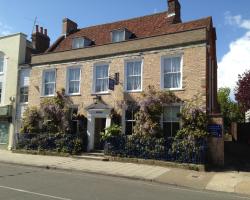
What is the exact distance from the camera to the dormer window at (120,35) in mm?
21453

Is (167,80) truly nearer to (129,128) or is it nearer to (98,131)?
(129,128)

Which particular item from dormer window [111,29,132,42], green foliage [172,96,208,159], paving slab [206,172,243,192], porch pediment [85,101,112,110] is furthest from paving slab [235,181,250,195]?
dormer window [111,29,132,42]

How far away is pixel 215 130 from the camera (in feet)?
51.8

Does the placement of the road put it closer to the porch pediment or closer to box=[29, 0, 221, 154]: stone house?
box=[29, 0, 221, 154]: stone house

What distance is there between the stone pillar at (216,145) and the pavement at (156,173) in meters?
1.16

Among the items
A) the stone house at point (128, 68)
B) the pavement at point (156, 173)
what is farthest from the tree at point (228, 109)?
the pavement at point (156, 173)

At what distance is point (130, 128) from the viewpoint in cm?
1925

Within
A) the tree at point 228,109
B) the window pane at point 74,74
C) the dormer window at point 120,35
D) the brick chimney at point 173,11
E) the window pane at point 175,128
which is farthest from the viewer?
the tree at point 228,109

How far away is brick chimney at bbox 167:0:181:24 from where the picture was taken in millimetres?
21672

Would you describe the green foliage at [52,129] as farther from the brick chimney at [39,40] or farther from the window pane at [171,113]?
the brick chimney at [39,40]

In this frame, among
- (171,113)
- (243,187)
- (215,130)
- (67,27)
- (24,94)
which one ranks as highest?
(67,27)

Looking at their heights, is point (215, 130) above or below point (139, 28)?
below

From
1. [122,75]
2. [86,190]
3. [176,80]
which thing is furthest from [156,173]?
[122,75]

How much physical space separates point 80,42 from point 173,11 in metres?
7.03
